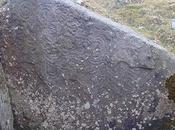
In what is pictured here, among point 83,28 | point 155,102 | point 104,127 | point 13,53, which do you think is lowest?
point 104,127

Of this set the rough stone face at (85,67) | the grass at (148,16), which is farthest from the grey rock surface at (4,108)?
the grass at (148,16)

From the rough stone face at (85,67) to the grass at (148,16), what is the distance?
212 cm

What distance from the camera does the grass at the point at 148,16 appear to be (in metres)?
10.2

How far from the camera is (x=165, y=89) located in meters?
7.81

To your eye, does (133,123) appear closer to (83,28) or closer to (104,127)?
(104,127)

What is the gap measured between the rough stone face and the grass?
6.97 ft

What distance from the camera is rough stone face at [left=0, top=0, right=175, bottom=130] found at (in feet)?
25.3

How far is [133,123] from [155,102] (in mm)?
543

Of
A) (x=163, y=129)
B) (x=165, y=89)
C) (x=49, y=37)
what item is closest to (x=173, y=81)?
(x=165, y=89)

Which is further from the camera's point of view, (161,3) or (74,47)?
(161,3)

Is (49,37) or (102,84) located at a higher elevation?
(49,37)

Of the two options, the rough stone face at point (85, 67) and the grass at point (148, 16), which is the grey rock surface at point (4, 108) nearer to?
the rough stone face at point (85, 67)

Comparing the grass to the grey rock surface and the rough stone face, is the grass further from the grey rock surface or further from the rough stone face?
the grey rock surface

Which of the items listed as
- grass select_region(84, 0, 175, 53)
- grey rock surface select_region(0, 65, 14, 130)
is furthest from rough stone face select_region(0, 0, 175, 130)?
grass select_region(84, 0, 175, 53)
